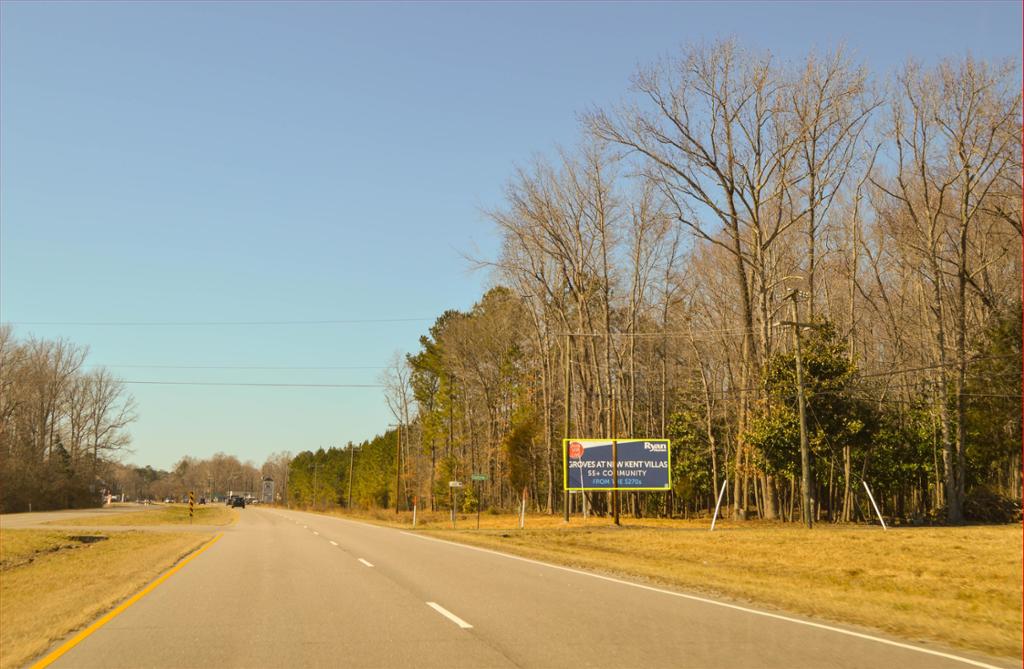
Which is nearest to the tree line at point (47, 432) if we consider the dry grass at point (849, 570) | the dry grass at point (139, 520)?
the dry grass at point (139, 520)

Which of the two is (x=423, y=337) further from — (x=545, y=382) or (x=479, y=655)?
(x=479, y=655)

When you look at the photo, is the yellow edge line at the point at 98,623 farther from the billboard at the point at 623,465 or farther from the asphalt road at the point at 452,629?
the billboard at the point at 623,465

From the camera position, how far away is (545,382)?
60719mm

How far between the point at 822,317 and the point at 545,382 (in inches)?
960

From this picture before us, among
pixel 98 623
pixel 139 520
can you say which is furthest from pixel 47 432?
pixel 98 623

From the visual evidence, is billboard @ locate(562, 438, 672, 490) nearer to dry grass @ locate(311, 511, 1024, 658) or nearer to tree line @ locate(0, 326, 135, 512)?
dry grass @ locate(311, 511, 1024, 658)

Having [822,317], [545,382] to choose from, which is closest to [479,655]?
[822,317]

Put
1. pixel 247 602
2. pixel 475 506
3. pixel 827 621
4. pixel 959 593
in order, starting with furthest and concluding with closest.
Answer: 1. pixel 475 506
2. pixel 959 593
3. pixel 247 602
4. pixel 827 621

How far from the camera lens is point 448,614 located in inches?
448

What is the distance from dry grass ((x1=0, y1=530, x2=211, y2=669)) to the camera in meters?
10.8

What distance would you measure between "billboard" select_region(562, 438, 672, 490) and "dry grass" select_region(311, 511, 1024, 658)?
667cm

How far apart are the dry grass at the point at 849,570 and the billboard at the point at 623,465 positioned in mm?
6669

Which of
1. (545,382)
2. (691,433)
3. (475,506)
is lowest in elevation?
(475,506)

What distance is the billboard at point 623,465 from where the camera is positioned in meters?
39.5
